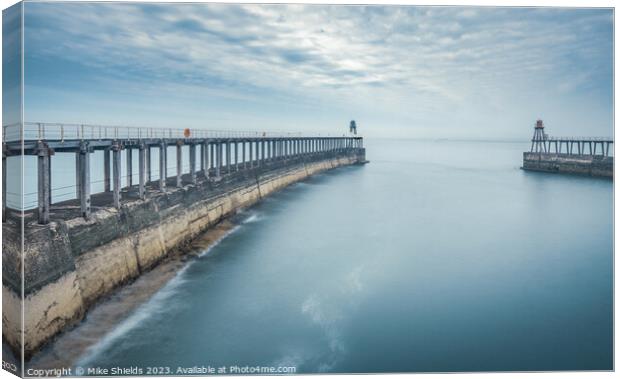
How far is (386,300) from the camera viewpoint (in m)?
16.3

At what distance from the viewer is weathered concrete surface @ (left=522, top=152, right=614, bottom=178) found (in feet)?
183

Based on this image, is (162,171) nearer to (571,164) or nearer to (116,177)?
(116,177)

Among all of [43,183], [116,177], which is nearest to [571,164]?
[116,177]

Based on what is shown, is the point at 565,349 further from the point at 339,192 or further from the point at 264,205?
the point at 339,192

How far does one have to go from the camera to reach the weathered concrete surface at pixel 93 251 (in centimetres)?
1134

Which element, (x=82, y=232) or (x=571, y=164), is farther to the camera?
(x=571, y=164)

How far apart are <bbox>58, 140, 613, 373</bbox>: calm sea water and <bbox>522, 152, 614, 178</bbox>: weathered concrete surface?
1154 inches

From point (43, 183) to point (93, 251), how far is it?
8.44ft

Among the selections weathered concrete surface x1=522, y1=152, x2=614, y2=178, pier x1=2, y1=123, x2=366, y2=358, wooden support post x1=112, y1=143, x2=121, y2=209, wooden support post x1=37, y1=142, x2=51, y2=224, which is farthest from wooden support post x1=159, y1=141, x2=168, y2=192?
weathered concrete surface x1=522, y1=152, x2=614, y2=178

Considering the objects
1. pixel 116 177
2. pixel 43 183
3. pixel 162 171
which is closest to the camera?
pixel 43 183

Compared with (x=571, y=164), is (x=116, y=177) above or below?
below

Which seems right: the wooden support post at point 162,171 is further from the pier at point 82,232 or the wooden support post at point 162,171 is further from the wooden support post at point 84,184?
the wooden support post at point 84,184

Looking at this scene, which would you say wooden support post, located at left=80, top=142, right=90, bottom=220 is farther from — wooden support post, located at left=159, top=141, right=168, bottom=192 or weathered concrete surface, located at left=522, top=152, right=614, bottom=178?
weathered concrete surface, located at left=522, top=152, right=614, bottom=178

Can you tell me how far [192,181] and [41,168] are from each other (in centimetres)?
1227
